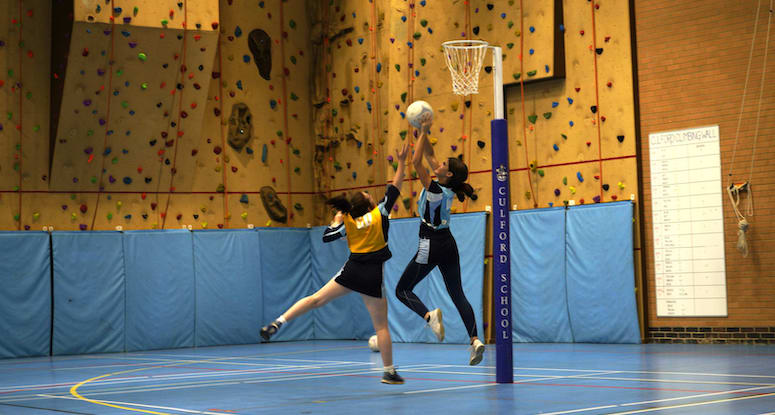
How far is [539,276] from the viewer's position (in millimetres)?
18172

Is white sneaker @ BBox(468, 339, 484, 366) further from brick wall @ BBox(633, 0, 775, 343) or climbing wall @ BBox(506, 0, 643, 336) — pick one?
climbing wall @ BBox(506, 0, 643, 336)

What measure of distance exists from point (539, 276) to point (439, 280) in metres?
2.15

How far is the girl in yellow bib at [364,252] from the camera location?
10.2 m

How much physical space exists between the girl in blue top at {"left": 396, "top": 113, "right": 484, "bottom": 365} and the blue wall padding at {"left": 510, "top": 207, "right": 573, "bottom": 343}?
7226mm

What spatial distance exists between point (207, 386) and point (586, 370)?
4.69 metres

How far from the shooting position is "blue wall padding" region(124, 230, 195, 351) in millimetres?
20031

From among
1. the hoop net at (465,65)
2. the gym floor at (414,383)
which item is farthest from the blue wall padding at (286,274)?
the hoop net at (465,65)

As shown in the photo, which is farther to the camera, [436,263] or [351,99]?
[351,99]

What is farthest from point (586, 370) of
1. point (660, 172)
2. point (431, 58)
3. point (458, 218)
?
point (431, 58)

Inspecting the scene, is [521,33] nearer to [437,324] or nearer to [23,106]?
[437,324]

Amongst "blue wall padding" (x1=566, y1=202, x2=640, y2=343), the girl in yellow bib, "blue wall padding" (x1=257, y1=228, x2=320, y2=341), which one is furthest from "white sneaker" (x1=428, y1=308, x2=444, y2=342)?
"blue wall padding" (x1=257, y1=228, x2=320, y2=341)

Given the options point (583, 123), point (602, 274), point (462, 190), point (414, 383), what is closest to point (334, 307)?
point (602, 274)

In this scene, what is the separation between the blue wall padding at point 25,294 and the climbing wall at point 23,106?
28.0 inches

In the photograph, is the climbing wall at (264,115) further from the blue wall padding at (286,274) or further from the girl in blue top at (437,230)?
the girl in blue top at (437,230)
